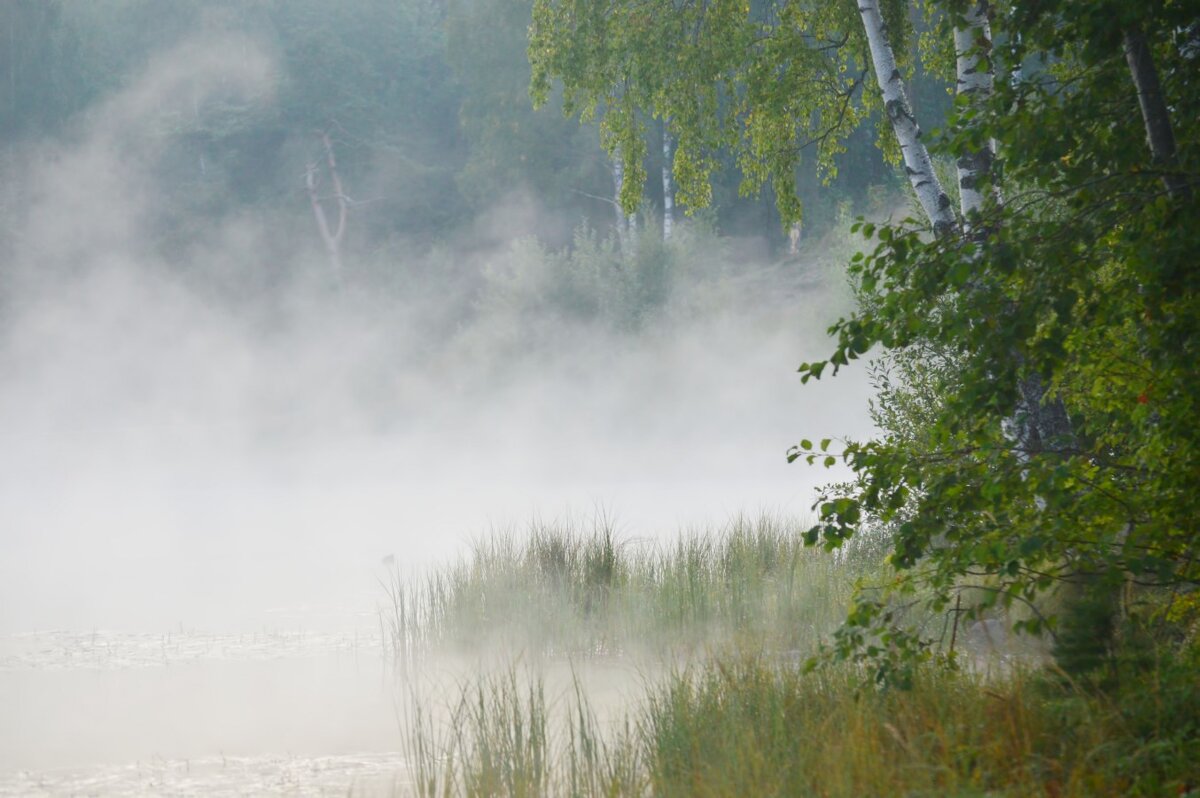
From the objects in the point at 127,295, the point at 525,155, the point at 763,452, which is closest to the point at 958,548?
the point at 763,452

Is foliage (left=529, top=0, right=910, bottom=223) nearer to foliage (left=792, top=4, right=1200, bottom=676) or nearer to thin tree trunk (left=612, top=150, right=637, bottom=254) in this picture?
foliage (left=792, top=4, right=1200, bottom=676)

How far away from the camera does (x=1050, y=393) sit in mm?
4047

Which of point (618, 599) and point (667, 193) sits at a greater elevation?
point (667, 193)

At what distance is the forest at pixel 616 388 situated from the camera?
3.46 meters

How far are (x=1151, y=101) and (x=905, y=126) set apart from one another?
345 centimetres

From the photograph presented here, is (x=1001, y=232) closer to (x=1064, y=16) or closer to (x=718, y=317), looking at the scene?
(x=1064, y=16)

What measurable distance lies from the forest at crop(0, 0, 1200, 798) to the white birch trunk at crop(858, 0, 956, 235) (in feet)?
0.10

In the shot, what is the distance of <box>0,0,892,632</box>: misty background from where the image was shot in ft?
78.2

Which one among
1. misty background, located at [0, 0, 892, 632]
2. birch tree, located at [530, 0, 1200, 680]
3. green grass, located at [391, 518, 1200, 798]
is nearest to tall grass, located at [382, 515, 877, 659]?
green grass, located at [391, 518, 1200, 798]

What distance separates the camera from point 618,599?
763cm

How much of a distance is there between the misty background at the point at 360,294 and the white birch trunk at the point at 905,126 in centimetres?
1002

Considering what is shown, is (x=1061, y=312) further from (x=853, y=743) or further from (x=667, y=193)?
(x=667, y=193)

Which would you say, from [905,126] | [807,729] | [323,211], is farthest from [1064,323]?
[323,211]

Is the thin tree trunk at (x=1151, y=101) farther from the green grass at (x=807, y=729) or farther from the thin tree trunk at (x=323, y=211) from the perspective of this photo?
the thin tree trunk at (x=323, y=211)
